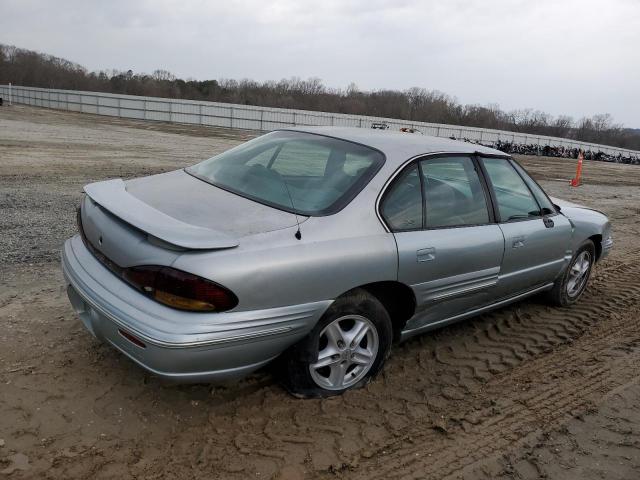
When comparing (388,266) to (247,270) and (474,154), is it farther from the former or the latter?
(474,154)

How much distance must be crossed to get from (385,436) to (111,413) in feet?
4.86

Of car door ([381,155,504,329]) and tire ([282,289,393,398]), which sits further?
car door ([381,155,504,329])

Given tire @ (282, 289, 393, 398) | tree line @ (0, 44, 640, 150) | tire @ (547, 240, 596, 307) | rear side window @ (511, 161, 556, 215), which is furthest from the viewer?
tree line @ (0, 44, 640, 150)

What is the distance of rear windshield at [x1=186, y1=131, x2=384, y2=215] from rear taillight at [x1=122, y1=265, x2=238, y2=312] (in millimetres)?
714

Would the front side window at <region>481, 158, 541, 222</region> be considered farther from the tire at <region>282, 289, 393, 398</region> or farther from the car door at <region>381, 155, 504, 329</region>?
the tire at <region>282, 289, 393, 398</region>

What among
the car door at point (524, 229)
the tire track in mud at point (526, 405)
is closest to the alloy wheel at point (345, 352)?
the tire track in mud at point (526, 405)

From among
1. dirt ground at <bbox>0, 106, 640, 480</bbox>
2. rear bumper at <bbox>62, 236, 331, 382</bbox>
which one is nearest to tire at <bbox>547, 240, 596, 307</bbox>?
dirt ground at <bbox>0, 106, 640, 480</bbox>

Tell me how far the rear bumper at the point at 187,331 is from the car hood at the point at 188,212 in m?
0.34

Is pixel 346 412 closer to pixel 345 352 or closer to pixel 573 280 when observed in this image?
pixel 345 352

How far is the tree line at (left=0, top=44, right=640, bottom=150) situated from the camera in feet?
250

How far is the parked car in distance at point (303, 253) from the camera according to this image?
2459 mm

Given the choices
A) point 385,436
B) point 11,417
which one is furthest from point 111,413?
point 385,436

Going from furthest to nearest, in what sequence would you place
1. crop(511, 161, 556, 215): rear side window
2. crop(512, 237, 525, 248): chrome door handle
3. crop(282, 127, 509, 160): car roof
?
crop(511, 161, 556, 215): rear side window < crop(512, 237, 525, 248): chrome door handle < crop(282, 127, 509, 160): car roof

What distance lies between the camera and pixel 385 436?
2795 mm
